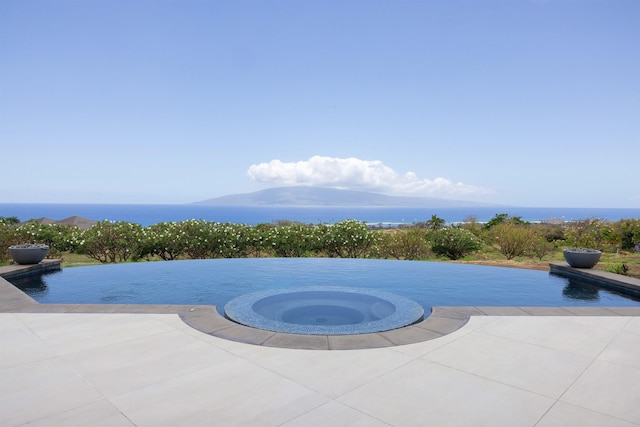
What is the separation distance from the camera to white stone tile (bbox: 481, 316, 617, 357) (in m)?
4.05

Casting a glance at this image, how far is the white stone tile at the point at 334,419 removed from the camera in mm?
2488

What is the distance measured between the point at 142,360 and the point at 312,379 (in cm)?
176

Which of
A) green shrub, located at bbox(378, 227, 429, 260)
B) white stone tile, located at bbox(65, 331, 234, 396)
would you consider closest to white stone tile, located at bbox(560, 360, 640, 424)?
white stone tile, located at bbox(65, 331, 234, 396)

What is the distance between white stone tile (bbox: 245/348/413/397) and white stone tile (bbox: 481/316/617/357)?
5.64 ft

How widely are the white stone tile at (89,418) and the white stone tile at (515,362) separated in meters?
2.81

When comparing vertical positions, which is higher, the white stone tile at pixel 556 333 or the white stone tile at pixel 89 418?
the white stone tile at pixel 89 418

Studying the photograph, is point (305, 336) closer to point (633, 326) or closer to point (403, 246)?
point (633, 326)

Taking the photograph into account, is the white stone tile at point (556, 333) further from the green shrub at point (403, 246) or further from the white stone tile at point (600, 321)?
the green shrub at point (403, 246)

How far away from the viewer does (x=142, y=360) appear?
3541 millimetres

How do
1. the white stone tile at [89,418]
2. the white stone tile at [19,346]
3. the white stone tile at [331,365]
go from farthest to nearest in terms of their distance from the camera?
the white stone tile at [19,346]
the white stone tile at [331,365]
the white stone tile at [89,418]

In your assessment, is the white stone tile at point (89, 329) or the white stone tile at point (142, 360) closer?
the white stone tile at point (142, 360)

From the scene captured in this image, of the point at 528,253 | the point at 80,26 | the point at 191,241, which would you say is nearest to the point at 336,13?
the point at 80,26

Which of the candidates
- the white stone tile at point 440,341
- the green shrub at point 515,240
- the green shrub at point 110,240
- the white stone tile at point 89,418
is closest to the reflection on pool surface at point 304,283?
the white stone tile at point 440,341

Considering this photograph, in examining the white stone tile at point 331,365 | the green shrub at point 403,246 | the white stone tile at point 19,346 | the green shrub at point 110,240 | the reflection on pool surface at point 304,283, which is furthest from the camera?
the green shrub at point 403,246
